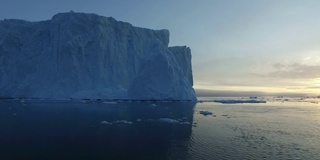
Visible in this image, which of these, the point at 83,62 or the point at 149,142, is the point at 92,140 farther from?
the point at 83,62

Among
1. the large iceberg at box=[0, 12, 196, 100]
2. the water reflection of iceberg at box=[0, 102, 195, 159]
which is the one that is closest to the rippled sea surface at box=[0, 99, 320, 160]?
the water reflection of iceberg at box=[0, 102, 195, 159]

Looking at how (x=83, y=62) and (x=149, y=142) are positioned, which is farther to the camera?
(x=83, y=62)

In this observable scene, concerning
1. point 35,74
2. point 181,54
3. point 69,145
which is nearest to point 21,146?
point 69,145

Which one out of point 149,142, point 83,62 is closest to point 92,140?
point 149,142

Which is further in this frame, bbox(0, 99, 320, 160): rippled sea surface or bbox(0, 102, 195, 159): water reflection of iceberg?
bbox(0, 99, 320, 160): rippled sea surface

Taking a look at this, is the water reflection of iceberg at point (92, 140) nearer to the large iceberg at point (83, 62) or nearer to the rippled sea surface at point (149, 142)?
the rippled sea surface at point (149, 142)

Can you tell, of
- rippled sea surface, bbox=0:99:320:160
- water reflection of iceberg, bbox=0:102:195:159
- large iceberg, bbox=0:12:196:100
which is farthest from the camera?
large iceberg, bbox=0:12:196:100

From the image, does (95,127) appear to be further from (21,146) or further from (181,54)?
(181,54)

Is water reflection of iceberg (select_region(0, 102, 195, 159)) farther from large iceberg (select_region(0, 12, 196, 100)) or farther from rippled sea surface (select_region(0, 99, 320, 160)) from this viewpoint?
large iceberg (select_region(0, 12, 196, 100))

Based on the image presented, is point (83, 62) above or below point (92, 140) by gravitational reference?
above
